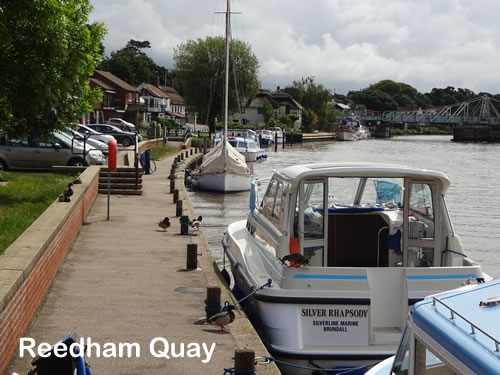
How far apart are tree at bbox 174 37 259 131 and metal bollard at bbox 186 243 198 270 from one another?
3070 inches

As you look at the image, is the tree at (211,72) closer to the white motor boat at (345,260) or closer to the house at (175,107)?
the house at (175,107)

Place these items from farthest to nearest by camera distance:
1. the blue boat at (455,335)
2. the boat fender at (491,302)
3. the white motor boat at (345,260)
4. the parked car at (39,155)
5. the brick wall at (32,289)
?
the parked car at (39,155), the white motor boat at (345,260), the brick wall at (32,289), the boat fender at (491,302), the blue boat at (455,335)

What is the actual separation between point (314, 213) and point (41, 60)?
29.1 feet

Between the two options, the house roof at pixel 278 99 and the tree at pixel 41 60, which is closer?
the tree at pixel 41 60

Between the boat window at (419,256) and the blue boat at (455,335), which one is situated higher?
the blue boat at (455,335)

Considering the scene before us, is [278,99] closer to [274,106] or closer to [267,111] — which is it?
[274,106]

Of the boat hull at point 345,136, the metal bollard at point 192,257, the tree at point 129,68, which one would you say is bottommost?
the boat hull at point 345,136

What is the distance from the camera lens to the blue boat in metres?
4.78

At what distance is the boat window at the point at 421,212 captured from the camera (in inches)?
446

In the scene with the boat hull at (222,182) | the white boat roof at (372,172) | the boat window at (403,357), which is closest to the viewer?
the boat window at (403,357)

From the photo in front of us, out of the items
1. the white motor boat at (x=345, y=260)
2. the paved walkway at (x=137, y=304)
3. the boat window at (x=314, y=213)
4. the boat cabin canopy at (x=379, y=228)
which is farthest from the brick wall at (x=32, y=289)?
the boat window at (x=314, y=213)

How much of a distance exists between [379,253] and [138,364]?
525 centimetres

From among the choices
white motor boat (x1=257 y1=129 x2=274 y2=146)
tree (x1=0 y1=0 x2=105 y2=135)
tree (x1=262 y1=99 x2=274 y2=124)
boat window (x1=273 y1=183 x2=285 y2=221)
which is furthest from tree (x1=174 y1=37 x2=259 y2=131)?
boat window (x1=273 y1=183 x2=285 y2=221)

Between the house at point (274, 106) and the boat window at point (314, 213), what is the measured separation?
125 metres
